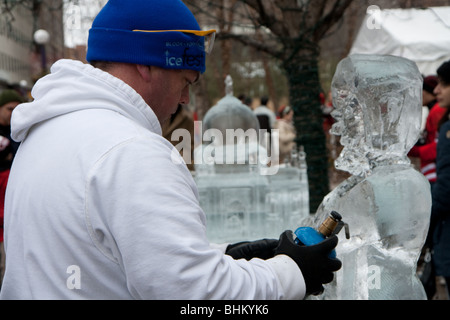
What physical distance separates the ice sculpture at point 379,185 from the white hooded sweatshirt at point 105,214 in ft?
2.13

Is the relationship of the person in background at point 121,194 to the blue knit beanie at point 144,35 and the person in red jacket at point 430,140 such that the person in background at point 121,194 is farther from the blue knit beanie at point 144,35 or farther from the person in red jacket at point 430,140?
the person in red jacket at point 430,140

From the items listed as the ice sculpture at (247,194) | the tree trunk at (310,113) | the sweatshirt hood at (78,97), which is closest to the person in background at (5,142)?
the ice sculpture at (247,194)

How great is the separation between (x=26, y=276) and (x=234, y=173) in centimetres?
316

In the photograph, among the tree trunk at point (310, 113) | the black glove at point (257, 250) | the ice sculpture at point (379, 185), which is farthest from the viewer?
the tree trunk at point (310, 113)

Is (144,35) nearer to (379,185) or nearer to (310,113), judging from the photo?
(379,185)

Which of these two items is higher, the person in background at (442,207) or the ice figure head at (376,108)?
the ice figure head at (376,108)

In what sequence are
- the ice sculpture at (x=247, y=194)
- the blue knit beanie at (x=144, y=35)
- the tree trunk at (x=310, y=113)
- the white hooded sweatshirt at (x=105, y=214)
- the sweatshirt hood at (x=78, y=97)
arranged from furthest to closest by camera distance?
the tree trunk at (x=310, y=113) < the ice sculpture at (x=247, y=194) < the blue knit beanie at (x=144, y=35) < the sweatshirt hood at (x=78, y=97) < the white hooded sweatshirt at (x=105, y=214)

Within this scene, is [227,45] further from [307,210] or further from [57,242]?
[57,242]

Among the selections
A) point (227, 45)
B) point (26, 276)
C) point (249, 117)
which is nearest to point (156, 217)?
point (26, 276)

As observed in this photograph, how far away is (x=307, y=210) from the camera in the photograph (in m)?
4.58

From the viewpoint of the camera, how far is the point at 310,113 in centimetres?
463

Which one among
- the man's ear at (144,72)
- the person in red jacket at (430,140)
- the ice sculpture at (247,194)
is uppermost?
the man's ear at (144,72)

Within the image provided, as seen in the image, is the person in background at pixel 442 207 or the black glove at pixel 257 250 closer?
the black glove at pixel 257 250

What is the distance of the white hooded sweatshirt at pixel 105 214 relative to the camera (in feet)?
4.10
